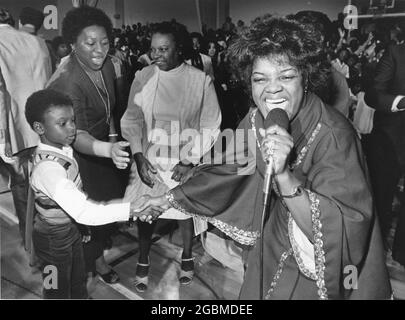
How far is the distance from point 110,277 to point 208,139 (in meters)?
0.75

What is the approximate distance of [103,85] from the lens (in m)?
1.42

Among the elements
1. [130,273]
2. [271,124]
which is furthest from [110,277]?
[271,124]

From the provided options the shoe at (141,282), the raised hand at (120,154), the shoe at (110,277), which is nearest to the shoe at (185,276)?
the shoe at (141,282)

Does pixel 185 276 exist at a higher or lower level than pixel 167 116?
lower

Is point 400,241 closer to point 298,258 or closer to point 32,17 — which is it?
point 298,258

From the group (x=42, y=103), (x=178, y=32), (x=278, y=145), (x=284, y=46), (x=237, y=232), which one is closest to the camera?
(x=278, y=145)

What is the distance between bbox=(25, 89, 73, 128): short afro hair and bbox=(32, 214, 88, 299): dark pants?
0.36 metres

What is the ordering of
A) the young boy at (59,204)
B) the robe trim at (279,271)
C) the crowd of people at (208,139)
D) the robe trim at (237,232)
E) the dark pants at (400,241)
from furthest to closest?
the dark pants at (400,241) → the young boy at (59,204) → the robe trim at (237,232) → the robe trim at (279,271) → the crowd of people at (208,139)

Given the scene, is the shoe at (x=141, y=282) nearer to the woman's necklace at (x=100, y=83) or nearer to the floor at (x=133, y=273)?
the floor at (x=133, y=273)

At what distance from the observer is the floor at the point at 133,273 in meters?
1.62

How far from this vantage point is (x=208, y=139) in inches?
60.6

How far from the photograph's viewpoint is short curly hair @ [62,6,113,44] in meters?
1.34
